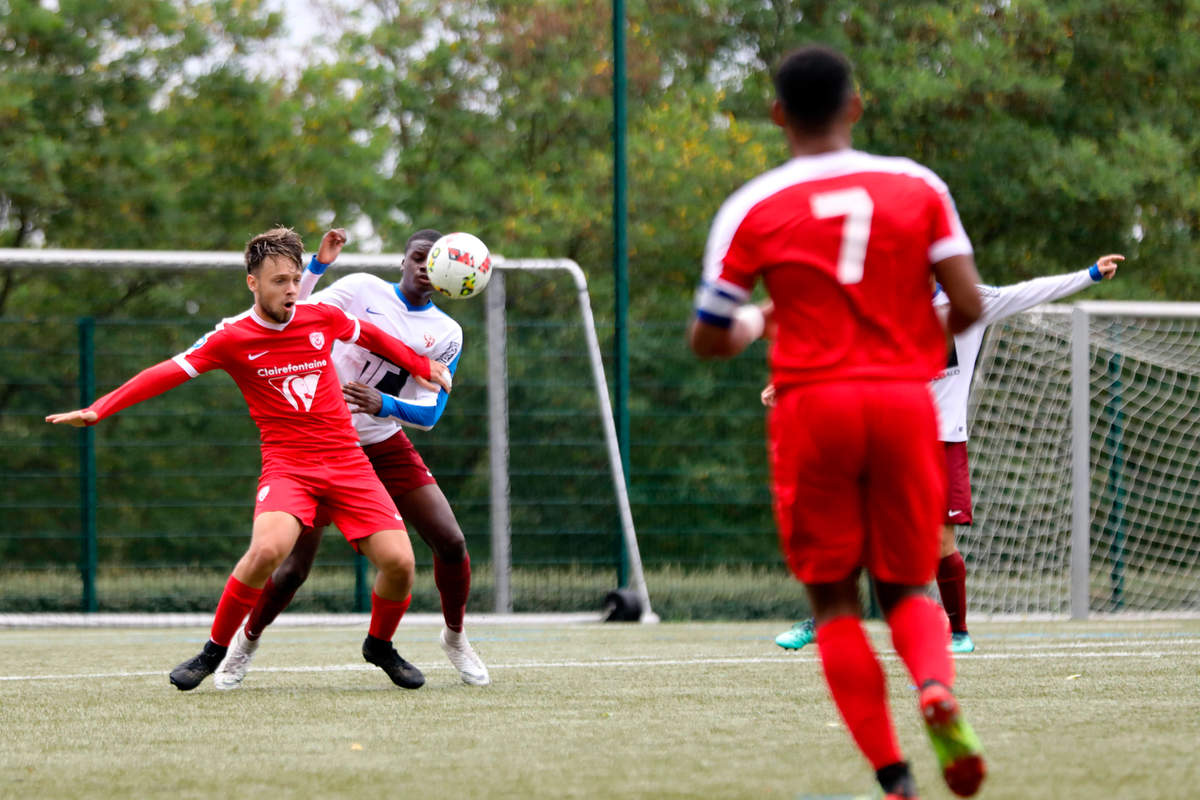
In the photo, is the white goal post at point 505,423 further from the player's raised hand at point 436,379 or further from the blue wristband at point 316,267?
the player's raised hand at point 436,379

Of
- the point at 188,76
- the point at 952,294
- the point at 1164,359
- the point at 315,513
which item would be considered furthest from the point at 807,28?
the point at 952,294

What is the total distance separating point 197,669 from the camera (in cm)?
612

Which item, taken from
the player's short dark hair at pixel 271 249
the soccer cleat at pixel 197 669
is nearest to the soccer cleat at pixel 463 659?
the soccer cleat at pixel 197 669

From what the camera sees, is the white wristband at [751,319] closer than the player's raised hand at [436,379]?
Yes

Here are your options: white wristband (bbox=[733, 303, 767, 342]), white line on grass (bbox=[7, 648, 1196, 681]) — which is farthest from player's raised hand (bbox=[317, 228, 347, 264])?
white wristband (bbox=[733, 303, 767, 342])

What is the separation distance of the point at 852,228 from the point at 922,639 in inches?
33.3

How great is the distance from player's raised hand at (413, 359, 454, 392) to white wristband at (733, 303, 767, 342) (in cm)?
314

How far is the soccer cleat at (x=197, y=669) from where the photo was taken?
20.0 ft

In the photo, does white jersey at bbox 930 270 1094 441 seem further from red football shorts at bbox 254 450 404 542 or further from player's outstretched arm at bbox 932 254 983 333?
player's outstretched arm at bbox 932 254 983 333

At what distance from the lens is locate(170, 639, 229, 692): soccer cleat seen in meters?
6.09

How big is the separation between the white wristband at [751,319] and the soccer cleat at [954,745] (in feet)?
2.70

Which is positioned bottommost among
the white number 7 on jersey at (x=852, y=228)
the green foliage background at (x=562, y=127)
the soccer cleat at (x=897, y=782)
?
the soccer cleat at (x=897, y=782)

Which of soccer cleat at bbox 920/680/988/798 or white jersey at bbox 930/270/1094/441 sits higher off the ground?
white jersey at bbox 930/270/1094/441

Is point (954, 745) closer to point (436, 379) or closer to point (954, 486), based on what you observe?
point (436, 379)
